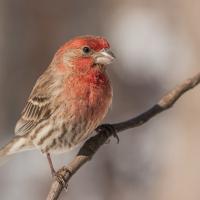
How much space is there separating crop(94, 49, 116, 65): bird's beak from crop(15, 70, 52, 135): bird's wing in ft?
1.92

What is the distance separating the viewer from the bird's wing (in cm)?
641

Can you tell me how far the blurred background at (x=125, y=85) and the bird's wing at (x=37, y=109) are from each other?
12.3 ft

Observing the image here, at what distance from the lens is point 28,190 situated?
1131 cm

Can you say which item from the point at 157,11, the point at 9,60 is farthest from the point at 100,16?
the point at 9,60

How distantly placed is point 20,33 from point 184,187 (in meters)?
4.89

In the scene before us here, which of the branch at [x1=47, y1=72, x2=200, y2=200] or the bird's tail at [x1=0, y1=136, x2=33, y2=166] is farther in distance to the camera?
the bird's tail at [x1=0, y1=136, x2=33, y2=166]

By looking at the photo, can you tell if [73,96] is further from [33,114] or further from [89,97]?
[33,114]

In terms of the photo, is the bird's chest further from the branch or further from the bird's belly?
the branch

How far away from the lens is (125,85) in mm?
12961

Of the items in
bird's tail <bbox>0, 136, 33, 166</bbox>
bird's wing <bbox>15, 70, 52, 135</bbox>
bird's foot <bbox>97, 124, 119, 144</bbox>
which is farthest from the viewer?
bird's tail <bbox>0, 136, 33, 166</bbox>

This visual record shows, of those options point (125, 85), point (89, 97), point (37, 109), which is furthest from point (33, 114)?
point (125, 85)

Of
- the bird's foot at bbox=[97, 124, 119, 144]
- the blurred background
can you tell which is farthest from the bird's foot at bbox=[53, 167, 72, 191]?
the blurred background

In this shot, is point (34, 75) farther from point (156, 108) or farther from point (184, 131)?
point (156, 108)

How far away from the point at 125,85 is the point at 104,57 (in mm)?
7050
